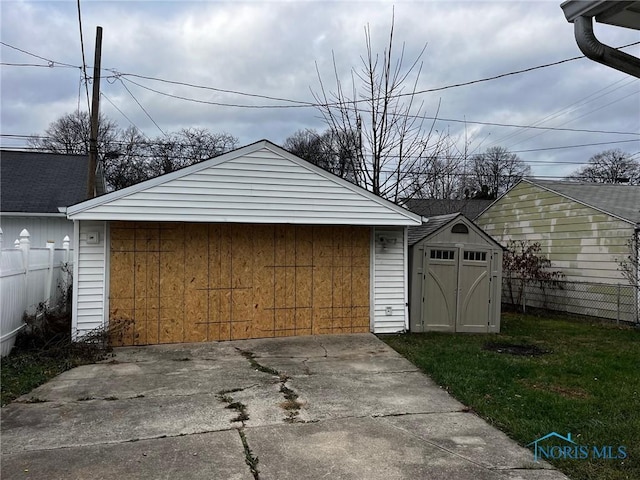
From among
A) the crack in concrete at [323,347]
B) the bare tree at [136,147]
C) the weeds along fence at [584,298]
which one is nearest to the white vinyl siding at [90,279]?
the crack in concrete at [323,347]

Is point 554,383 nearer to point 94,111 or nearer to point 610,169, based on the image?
point 94,111

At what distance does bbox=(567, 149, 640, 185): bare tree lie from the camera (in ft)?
114

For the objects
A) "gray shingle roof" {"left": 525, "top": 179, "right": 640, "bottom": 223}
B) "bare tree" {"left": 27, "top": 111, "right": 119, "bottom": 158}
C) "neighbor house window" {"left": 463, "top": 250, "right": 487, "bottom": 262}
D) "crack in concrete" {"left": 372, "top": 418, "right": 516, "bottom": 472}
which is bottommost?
"crack in concrete" {"left": 372, "top": 418, "right": 516, "bottom": 472}

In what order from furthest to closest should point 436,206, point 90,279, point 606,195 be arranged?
point 436,206, point 606,195, point 90,279

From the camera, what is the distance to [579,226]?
41.3ft

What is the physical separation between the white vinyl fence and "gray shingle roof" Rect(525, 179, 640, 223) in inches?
498

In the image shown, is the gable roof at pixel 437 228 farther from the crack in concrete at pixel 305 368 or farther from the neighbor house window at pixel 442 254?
the crack in concrete at pixel 305 368

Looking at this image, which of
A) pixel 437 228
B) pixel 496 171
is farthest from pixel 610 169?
pixel 437 228

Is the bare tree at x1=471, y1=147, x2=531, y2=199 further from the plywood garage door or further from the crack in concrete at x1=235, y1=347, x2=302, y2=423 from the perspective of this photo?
the crack in concrete at x1=235, y1=347, x2=302, y2=423

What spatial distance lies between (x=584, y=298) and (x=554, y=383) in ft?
24.8

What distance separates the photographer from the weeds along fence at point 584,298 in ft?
36.6

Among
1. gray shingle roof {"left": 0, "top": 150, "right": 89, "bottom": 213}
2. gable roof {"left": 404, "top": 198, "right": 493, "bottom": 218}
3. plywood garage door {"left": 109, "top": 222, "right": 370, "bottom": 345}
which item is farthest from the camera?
gable roof {"left": 404, "top": 198, "right": 493, "bottom": 218}

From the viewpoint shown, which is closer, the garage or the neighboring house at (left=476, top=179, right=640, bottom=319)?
the garage

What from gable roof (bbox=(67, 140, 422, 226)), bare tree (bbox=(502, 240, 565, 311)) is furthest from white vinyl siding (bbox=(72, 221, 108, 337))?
bare tree (bbox=(502, 240, 565, 311))
